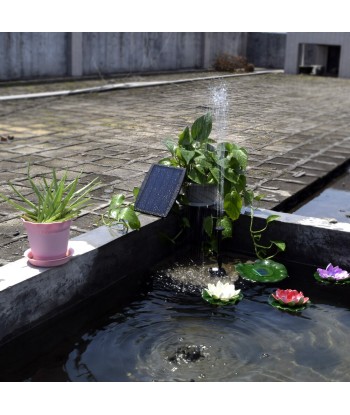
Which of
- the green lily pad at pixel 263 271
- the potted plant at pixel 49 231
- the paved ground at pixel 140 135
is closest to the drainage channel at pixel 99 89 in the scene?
the paved ground at pixel 140 135

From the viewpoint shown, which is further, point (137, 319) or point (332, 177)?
point (332, 177)

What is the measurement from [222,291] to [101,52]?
15829mm

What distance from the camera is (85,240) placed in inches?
169

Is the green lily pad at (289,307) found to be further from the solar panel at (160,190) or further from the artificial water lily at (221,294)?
the solar panel at (160,190)

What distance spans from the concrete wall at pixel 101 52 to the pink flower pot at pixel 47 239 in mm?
13375

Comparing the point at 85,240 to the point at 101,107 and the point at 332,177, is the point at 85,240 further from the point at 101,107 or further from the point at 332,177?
the point at 101,107

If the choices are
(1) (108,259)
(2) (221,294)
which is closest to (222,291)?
(2) (221,294)

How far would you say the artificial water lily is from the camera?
427 centimetres

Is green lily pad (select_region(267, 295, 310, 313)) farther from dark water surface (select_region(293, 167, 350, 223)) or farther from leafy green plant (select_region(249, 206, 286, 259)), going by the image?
dark water surface (select_region(293, 167, 350, 223))

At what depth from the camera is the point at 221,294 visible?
169 inches

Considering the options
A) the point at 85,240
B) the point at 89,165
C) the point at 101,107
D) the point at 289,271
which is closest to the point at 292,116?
the point at 101,107

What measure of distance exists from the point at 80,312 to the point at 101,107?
8.79m

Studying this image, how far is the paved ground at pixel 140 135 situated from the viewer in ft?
21.8

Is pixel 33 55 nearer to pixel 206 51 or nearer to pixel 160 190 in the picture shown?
pixel 206 51
